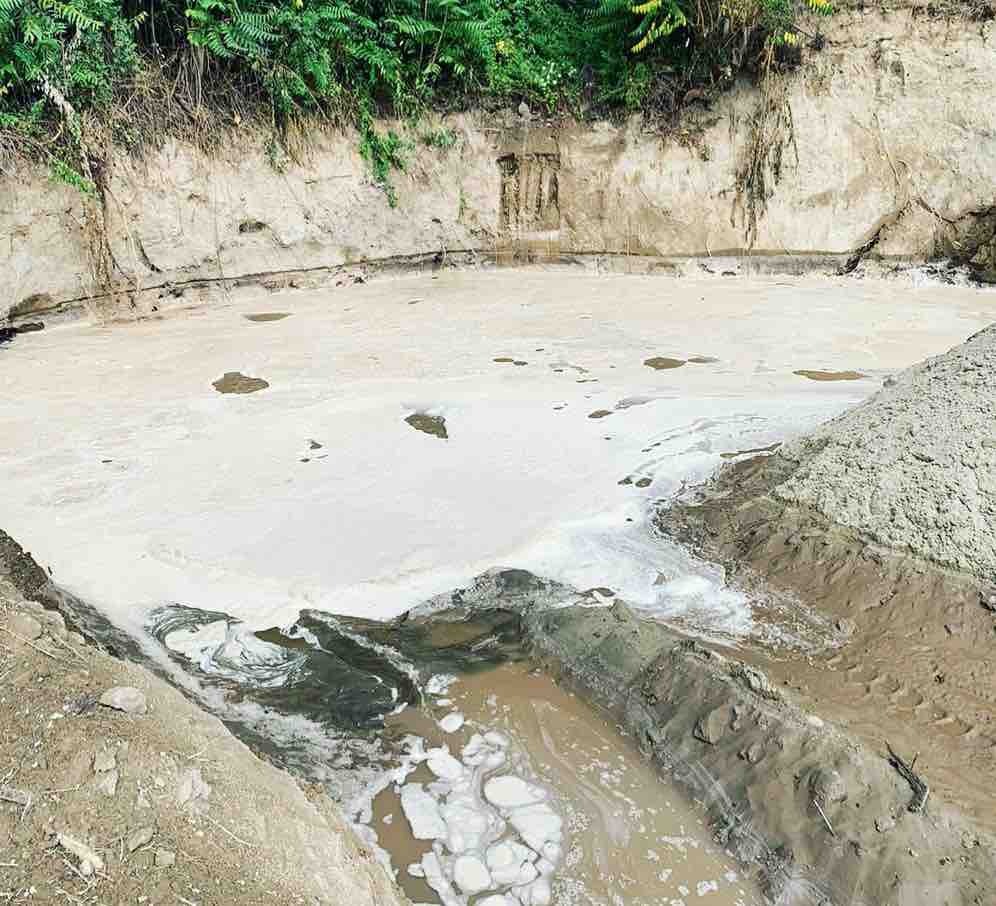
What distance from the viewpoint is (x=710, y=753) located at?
93.1 inches

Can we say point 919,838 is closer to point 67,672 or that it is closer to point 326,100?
point 67,672

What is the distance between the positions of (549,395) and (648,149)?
14.8 feet

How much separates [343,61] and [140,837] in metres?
7.84

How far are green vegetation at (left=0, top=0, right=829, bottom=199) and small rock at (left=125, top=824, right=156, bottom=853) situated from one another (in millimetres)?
6470

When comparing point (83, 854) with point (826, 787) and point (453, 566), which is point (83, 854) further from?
point (453, 566)

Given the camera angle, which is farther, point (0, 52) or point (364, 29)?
point (364, 29)

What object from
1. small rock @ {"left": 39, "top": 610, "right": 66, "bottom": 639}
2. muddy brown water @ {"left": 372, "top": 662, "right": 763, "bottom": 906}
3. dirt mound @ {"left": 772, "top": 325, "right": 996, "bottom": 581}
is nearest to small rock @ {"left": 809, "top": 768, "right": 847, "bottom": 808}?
muddy brown water @ {"left": 372, "top": 662, "right": 763, "bottom": 906}

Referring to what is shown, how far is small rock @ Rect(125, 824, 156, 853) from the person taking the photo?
1.61m

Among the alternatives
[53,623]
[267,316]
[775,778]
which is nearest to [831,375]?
[775,778]

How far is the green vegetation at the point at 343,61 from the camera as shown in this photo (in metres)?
6.92

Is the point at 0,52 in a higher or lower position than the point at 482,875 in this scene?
higher

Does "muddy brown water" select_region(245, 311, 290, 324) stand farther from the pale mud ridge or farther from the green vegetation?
the pale mud ridge

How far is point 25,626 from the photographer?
88.0 inches

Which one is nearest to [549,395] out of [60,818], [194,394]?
[194,394]
